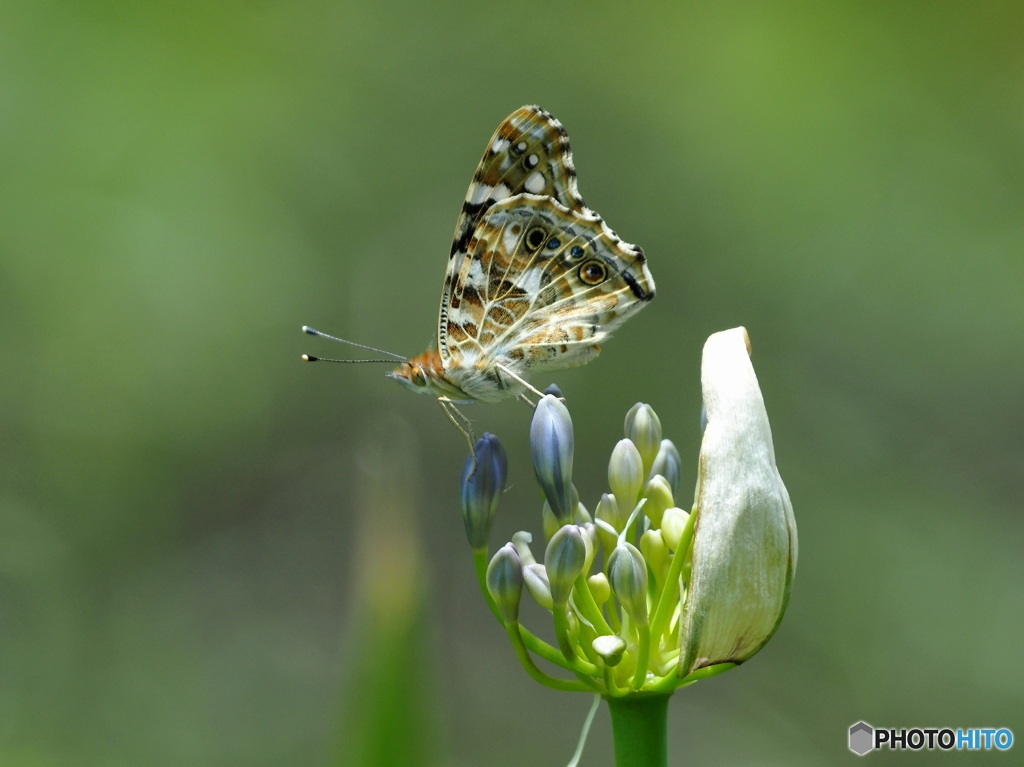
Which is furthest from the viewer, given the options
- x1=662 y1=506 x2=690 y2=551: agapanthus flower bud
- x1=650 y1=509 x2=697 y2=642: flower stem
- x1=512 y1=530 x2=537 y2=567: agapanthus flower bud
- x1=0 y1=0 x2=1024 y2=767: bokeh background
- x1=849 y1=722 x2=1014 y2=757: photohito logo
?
x1=0 y1=0 x2=1024 y2=767: bokeh background

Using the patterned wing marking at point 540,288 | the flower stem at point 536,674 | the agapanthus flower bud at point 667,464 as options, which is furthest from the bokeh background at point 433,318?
the flower stem at point 536,674

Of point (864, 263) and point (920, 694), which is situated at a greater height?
point (864, 263)

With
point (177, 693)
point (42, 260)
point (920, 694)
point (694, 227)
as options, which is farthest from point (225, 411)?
point (920, 694)

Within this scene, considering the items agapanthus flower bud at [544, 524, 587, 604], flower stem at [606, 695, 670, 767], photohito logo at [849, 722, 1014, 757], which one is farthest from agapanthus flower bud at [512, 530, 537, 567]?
photohito logo at [849, 722, 1014, 757]

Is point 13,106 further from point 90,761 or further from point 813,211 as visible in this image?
point 813,211

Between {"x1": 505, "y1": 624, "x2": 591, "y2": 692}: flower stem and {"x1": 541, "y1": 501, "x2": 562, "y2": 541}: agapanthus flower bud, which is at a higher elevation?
{"x1": 541, "y1": 501, "x2": 562, "y2": 541}: agapanthus flower bud

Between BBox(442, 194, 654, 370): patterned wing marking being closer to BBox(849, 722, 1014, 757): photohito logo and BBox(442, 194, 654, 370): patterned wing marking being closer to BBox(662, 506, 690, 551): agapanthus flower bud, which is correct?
BBox(662, 506, 690, 551): agapanthus flower bud
